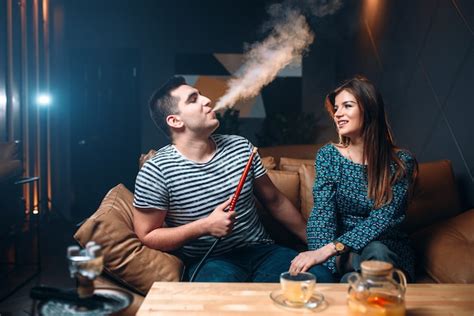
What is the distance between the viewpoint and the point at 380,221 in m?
2.01

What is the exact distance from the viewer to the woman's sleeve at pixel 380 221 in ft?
6.52

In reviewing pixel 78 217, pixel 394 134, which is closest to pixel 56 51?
pixel 78 217

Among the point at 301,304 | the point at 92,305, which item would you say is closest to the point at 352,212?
the point at 301,304

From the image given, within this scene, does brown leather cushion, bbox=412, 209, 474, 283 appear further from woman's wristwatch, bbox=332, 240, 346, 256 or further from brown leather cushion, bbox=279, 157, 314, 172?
brown leather cushion, bbox=279, 157, 314, 172

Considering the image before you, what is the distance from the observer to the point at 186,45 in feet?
20.4

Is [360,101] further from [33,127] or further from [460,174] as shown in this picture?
[33,127]

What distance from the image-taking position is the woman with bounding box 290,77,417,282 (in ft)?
6.57

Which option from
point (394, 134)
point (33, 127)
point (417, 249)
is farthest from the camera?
point (33, 127)

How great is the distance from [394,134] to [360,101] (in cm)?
193

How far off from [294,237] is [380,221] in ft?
2.02

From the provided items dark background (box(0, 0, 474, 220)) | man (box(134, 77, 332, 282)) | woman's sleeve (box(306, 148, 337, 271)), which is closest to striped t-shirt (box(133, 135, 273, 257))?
man (box(134, 77, 332, 282))

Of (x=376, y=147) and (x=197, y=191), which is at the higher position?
(x=376, y=147)

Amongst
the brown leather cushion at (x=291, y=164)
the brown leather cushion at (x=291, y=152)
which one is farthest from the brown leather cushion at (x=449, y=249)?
the brown leather cushion at (x=291, y=152)

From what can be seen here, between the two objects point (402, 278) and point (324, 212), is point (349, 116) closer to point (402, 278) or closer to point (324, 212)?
point (324, 212)
